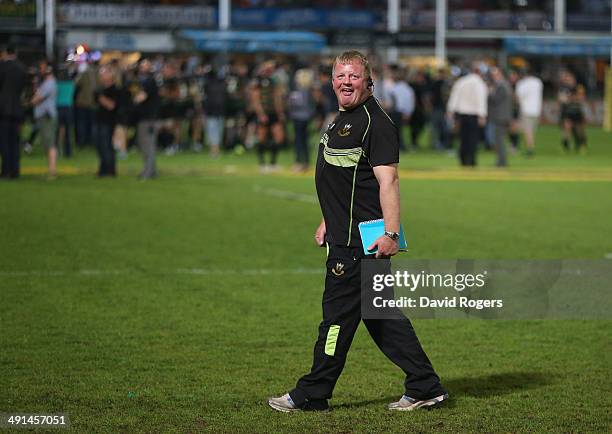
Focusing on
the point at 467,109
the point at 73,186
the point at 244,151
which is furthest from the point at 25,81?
the point at 244,151

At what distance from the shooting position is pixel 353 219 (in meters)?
6.91

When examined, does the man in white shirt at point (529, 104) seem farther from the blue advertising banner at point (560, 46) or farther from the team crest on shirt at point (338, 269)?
the team crest on shirt at point (338, 269)

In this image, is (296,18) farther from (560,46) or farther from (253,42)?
(253,42)

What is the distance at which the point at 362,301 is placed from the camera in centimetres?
694

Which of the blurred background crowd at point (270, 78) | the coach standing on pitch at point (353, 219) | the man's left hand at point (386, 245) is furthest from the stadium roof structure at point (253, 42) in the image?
the man's left hand at point (386, 245)

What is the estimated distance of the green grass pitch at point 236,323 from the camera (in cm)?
731

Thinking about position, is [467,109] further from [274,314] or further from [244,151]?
[274,314]

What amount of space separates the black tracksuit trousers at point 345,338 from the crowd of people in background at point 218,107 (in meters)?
16.1

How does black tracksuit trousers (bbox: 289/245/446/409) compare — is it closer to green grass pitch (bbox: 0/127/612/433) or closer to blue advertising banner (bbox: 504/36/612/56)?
green grass pitch (bbox: 0/127/612/433)

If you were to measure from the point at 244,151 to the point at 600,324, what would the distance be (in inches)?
976

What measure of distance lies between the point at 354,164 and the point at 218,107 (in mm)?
25440

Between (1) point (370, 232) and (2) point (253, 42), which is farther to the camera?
(2) point (253, 42)

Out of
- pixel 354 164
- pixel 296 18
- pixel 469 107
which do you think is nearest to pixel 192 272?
pixel 354 164

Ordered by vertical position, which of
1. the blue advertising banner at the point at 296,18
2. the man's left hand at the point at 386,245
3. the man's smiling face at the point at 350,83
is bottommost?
the man's left hand at the point at 386,245
